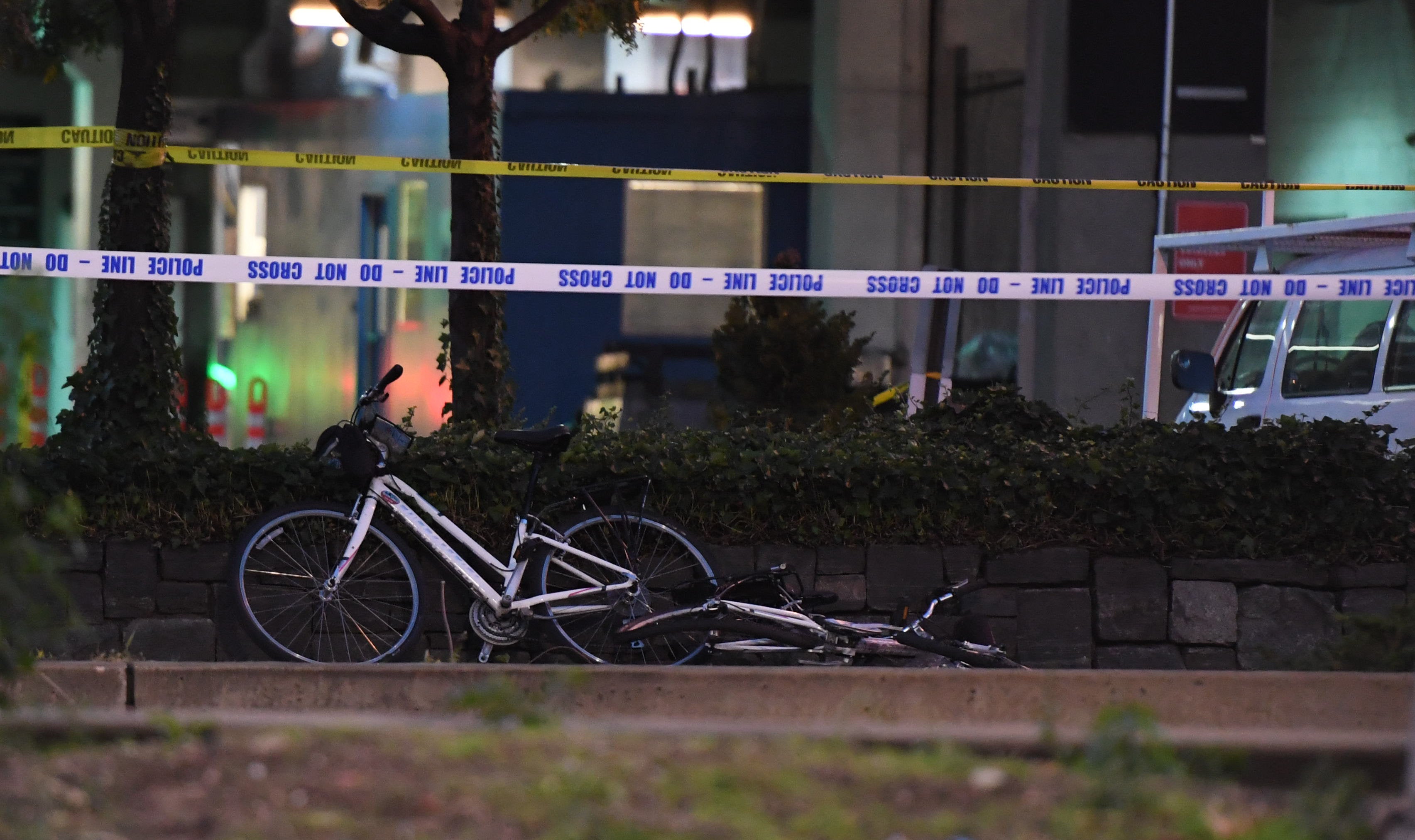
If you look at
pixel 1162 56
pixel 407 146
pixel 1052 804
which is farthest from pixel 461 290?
pixel 1162 56

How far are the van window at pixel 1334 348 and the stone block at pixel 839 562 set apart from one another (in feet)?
8.63

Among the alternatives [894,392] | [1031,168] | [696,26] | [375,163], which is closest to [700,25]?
[696,26]

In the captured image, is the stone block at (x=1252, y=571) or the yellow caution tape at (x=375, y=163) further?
the yellow caution tape at (x=375, y=163)

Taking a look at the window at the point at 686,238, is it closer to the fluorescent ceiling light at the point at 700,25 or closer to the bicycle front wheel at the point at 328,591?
the fluorescent ceiling light at the point at 700,25

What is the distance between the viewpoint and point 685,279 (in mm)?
6336

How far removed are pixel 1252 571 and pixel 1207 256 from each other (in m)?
3.78

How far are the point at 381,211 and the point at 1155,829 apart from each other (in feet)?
35.7

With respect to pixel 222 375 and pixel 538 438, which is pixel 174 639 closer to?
pixel 538 438

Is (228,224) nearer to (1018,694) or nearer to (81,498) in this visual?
(81,498)

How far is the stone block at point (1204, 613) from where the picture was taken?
6.07m

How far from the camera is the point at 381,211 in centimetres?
1297

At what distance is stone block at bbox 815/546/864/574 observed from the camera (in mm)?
6016

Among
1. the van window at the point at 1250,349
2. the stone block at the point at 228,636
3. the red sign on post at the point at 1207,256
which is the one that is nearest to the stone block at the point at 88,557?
the stone block at the point at 228,636

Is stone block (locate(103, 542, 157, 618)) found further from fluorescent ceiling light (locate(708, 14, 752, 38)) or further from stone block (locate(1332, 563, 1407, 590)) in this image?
fluorescent ceiling light (locate(708, 14, 752, 38))
